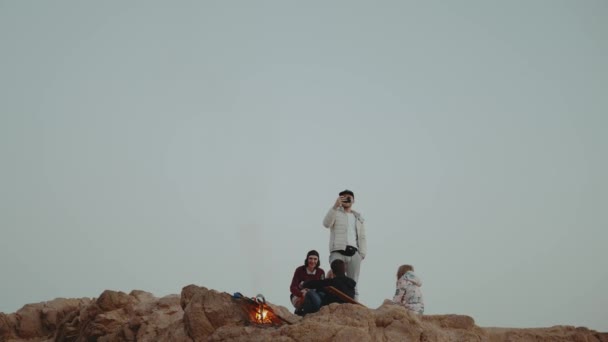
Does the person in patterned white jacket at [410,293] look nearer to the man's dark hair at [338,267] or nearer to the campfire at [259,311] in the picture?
the man's dark hair at [338,267]

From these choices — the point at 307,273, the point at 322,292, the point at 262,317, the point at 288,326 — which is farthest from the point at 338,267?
the point at 288,326

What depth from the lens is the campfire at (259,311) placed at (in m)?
9.99

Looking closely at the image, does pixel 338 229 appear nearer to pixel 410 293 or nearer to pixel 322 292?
pixel 322 292

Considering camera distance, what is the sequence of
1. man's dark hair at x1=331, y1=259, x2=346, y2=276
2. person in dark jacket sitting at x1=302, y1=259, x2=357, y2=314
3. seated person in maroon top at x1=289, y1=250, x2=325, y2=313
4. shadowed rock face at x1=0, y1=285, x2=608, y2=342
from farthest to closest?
man's dark hair at x1=331, y1=259, x2=346, y2=276 → seated person in maroon top at x1=289, y1=250, x2=325, y2=313 → person in dark jacket sitting at x1=302, y1=259, x2=357, y2=314 → shadowed rock face at x1=0, y1=285, x2=608, y2=342

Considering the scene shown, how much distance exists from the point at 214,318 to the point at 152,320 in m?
3.68

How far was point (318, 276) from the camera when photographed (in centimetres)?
1109

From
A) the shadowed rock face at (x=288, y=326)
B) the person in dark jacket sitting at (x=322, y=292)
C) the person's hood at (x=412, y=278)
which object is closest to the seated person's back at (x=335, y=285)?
the person in dark jacket sitting at (x=322, y=292)

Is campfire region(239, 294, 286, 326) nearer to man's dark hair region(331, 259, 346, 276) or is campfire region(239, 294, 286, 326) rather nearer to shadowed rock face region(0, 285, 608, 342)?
shadowed rock face region(0, 285, 608, 342)

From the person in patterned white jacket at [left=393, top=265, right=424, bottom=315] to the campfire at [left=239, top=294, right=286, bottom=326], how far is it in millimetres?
2285

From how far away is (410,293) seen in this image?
10.2m

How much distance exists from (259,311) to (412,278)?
2.94 m

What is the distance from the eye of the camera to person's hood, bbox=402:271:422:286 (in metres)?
10.2

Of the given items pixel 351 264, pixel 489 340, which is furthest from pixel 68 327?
pixel 489 340

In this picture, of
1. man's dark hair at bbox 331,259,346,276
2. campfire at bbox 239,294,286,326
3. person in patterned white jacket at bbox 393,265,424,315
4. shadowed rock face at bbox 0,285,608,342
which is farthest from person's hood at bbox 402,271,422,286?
campfire at bbox 239,294,286,326
